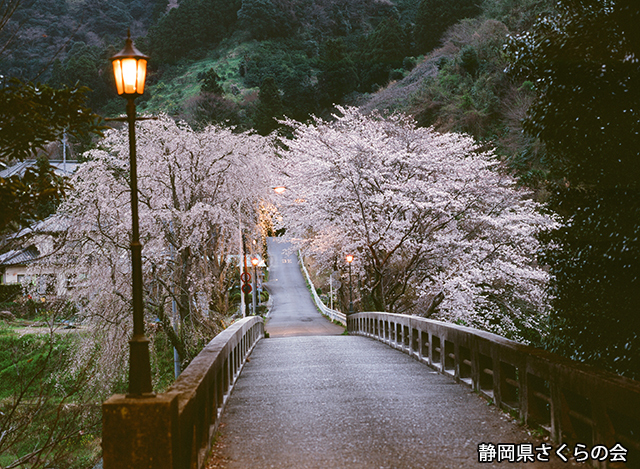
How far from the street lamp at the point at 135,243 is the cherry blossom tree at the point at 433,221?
14947 mm

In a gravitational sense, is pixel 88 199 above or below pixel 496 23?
below

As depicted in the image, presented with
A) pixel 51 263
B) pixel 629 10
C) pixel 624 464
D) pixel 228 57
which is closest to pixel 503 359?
pixel 624 464

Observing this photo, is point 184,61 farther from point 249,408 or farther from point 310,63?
point 249,408

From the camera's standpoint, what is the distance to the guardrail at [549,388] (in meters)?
4.62

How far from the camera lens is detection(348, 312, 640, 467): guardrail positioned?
4621 millimetres

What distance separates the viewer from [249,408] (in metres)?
7.86

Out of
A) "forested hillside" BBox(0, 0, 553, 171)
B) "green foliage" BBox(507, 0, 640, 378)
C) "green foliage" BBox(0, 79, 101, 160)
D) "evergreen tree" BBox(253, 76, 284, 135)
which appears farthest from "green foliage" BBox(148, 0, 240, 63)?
"green foliage" BBox(507, 0, 640, 378)

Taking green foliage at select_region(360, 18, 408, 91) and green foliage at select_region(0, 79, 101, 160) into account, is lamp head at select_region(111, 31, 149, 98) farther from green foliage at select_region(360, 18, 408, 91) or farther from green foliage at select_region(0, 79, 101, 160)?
green foliage at select_region(360, 18, 408, 91)

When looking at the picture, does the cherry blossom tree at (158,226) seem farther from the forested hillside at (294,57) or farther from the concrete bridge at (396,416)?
the concrete bridge at (396,416)

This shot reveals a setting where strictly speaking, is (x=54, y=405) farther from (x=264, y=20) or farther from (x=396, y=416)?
(x=264, y=20)

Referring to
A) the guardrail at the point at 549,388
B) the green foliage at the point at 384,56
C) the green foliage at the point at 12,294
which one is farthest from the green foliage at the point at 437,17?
the guardrail at the point at 549,388

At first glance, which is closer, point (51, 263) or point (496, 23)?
point (51, 263)

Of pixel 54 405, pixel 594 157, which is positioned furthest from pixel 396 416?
pixel 54 405

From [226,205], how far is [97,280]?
486cm
